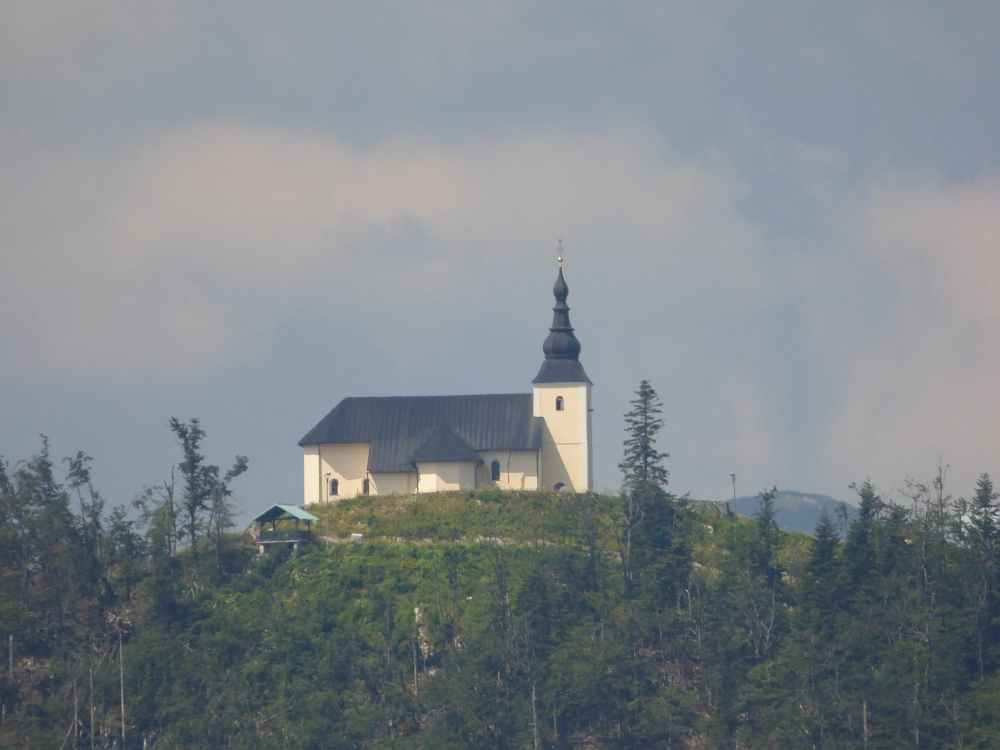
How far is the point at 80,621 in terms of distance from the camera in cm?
7400

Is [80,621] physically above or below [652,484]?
below

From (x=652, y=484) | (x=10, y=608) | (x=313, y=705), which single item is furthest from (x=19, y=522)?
(x=652, y=484)

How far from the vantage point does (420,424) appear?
86.4 meters

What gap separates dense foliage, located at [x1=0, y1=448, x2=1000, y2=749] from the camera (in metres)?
64.8

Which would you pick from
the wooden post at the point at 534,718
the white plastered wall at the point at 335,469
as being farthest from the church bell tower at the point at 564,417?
the wooden post at the point at 534,718

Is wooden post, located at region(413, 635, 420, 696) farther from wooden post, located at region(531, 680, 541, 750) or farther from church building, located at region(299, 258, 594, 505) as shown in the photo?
church building, located at region(299, 258, 594, 505)

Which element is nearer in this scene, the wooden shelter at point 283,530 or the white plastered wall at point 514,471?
the wooden shelter at point 283,530

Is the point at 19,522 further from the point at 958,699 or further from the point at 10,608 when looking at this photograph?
the point at 958,699

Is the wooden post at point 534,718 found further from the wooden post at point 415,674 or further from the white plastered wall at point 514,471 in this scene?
the white plastered wall at point 514,471

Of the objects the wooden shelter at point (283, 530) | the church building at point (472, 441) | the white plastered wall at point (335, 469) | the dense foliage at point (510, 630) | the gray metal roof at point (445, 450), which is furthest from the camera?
the white plastered wall at point (335, 469)

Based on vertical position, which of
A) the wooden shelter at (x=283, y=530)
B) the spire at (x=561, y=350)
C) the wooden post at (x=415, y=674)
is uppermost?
the spire at (x=561, y=350)

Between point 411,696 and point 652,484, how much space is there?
16.7 metres

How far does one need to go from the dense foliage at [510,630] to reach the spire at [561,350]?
849cm

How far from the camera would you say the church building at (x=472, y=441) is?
83500 millimetres
